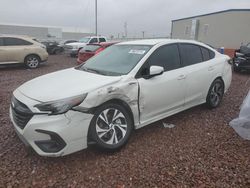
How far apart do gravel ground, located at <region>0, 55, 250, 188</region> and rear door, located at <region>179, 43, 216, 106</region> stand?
2.18 ft

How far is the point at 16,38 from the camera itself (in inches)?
399

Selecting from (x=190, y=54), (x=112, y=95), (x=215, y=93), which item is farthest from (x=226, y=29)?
(x=112, y=95)

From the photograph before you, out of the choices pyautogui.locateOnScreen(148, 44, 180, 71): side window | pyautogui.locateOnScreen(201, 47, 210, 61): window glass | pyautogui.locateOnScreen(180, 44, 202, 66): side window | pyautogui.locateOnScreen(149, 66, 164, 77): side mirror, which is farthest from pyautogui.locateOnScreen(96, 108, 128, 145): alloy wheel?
pyautogui.locateOnScreen(201, 47, 210, 61): window glass

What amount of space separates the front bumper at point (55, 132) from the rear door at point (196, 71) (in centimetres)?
215

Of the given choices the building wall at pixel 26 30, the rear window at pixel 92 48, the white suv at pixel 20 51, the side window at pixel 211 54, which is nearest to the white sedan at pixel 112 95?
the side window at pixel 211 54

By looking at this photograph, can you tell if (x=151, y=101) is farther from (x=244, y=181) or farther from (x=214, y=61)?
(x=214, y=61)

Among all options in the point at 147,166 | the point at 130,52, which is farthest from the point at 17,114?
the point at 130,52

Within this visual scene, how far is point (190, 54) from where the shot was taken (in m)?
4.15

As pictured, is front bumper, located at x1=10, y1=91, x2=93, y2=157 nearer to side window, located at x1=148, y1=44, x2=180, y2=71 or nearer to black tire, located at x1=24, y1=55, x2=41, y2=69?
side window, located at x1=148, y1=44, x2=180, y2=71

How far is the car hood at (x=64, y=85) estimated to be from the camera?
8.67ft

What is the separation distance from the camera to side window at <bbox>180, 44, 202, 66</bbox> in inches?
157

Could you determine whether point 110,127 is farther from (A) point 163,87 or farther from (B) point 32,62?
(B) point 32,62

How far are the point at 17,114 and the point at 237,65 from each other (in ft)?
30.8

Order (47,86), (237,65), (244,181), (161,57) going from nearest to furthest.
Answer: (244,181), (47,86), (161,57), (237,65)
